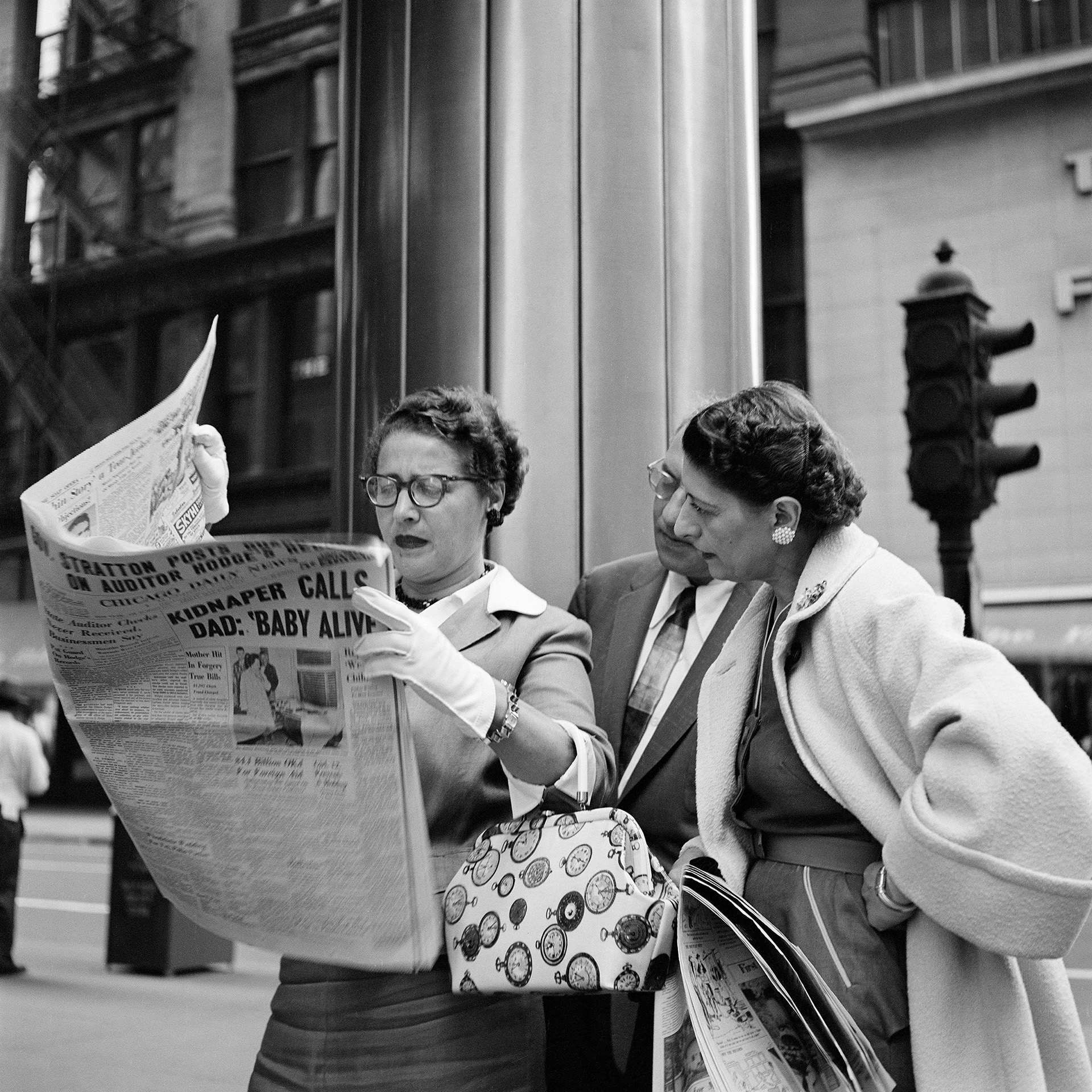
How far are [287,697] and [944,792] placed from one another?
0.72 meters

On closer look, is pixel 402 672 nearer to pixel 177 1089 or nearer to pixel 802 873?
pixel 802 873

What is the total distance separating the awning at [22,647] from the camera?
14.6 metres

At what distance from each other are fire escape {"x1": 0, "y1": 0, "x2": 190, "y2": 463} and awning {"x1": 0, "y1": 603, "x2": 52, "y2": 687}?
1799mm

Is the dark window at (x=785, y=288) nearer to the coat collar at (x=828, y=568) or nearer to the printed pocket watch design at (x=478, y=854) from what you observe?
the coat collar at (x=828, y=568)

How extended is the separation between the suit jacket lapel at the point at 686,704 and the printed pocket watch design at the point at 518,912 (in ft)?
1.83

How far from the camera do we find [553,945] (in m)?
1.49

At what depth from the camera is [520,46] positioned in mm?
2855

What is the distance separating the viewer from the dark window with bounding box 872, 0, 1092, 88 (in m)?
10.8

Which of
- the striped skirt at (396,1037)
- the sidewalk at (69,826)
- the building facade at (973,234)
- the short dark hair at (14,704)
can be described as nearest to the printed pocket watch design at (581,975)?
the striped skirt at (396,1037)

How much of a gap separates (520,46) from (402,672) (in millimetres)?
1883

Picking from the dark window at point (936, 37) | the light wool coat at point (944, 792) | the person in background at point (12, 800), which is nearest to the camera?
the light wool coat at point (944, 792)

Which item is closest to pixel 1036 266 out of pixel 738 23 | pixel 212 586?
pixel 738 23

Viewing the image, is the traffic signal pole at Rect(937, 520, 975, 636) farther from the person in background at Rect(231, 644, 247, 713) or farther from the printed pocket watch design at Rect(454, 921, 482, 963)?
the person in background at Rect(231, 644, 247, 713)

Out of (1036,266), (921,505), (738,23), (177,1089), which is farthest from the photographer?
(1036,266)
